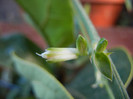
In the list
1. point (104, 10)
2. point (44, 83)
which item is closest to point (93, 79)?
point (44, 83)

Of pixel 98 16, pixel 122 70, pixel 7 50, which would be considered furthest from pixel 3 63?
pixel 98 16

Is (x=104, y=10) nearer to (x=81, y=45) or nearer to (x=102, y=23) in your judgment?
(x=102, y=23)

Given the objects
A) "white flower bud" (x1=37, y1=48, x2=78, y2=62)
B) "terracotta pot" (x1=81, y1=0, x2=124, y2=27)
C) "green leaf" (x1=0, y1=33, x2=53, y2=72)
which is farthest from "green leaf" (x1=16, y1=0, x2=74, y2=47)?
"terracotta pot" (x1=81, y1=0, x2=124, y2=27)

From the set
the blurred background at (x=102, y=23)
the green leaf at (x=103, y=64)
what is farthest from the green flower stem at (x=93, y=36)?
the blurred background at (x=102, y=23)

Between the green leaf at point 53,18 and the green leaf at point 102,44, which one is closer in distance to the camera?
the green leaf at point 102,44

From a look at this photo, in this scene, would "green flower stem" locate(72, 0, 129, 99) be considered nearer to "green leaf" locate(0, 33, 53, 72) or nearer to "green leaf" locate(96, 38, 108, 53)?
"green leaf" locate(96, 38, 108, 53)

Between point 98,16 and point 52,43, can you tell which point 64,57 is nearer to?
point 52,43

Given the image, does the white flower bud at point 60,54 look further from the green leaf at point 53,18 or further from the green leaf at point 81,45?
the green leaf at point 53,18
